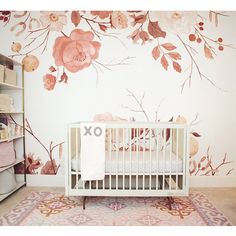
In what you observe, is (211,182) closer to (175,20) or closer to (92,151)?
(92,151)

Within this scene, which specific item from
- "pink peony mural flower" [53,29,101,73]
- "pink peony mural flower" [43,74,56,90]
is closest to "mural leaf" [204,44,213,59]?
"pink peony mural flower" [53,29,101,73]

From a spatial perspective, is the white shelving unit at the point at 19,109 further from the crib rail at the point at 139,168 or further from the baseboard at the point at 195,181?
the crib rail at the point at 139,168

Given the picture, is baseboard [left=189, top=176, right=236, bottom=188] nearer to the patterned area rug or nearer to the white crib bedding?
the patterned area rug

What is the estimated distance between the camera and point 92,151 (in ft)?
6.54

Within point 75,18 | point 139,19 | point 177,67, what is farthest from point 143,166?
point 75,18

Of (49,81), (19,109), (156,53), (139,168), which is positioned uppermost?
(156,53)

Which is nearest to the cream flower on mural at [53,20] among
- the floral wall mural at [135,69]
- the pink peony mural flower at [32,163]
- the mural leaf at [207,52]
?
the floral wall mural at [135,69]

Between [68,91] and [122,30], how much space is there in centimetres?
92

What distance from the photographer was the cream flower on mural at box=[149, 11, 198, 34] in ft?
8.73

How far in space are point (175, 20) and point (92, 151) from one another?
1.76 metres

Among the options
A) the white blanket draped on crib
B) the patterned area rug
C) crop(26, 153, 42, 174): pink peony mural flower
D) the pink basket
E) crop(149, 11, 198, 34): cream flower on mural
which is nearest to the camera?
the patterned area rug

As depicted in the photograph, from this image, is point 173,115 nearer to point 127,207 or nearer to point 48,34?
point 127,207

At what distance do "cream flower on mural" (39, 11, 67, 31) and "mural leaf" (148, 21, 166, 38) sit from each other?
958mm
